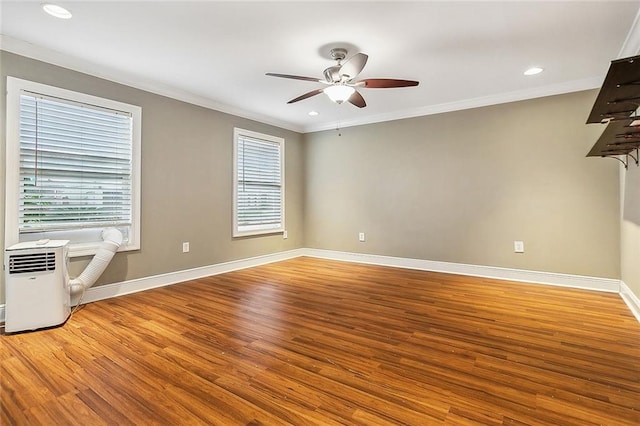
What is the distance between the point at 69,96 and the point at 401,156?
166 inches

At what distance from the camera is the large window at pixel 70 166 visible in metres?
2.76

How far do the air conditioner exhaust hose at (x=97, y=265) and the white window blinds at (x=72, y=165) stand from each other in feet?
0.83

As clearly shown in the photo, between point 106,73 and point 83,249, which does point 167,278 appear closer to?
point 83,249

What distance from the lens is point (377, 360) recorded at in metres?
1.99

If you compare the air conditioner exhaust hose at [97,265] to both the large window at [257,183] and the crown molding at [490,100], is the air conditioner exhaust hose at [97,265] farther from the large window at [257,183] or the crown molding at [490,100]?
the crown molding at [490,100]

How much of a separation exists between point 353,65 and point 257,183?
2977 mm

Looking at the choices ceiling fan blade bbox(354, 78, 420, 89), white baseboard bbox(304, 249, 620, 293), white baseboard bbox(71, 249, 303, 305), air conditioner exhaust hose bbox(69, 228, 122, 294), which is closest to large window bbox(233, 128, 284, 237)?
white baseboard bbox(71, 249, 303, 305)

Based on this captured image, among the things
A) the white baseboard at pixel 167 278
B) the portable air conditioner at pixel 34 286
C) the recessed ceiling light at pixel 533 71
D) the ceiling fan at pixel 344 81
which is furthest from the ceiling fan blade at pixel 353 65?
the white baseboard at pixel 167 278

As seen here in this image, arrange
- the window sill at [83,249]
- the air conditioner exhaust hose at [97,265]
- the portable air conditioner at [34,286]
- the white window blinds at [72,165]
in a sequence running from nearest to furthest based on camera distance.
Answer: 1. the portable air conditioner at [34,286]
2. the white window blinds at [72,165]
3. the air conditioner exhaust hose at [97,265]
4. the window sill at [83,249]

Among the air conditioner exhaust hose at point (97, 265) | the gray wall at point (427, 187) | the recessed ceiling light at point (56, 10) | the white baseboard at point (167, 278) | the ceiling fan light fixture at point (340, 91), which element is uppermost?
the recessed ceiling light at point (56, 10)

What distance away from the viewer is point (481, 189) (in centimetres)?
427

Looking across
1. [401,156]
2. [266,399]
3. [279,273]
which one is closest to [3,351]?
[266,399]

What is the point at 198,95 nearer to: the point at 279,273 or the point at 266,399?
the point at 279,273

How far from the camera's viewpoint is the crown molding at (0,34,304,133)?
2758 mm
